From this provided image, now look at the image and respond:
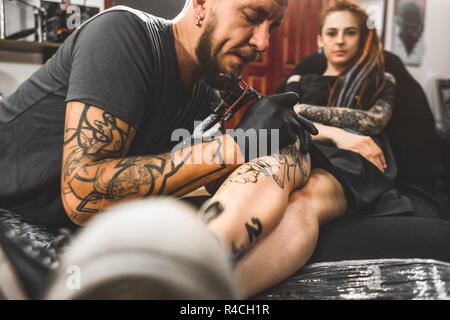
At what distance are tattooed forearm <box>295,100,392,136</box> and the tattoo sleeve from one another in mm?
917

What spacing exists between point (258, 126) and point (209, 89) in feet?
1.09

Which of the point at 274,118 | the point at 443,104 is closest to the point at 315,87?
the point at 274,118

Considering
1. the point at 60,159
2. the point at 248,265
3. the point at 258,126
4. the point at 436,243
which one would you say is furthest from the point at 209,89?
the point at 436,243

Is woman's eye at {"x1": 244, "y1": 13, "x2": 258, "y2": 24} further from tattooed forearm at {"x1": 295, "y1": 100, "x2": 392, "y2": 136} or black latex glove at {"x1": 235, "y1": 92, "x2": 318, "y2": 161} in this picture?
tattooed forearm at {"x1": 295, "y1": 100, "x2": 392, "y2": 136}

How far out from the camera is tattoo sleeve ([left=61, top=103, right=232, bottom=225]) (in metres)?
0.56

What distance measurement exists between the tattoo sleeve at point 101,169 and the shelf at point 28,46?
1243mm

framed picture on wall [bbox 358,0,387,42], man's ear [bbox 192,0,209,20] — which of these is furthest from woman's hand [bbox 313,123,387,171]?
framed picture on wall [bbox 358,0,387,42]

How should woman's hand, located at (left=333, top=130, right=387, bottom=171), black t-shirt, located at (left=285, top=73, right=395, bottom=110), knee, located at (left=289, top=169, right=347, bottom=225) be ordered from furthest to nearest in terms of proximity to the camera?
black t-shirt, located at (left=285, top=73, right=395, bottom=110) < woman's hand, located at (left=333, top=130, right=387, bottom=171) < knee, located at (left=289, top=169, right=347, bottom=225)

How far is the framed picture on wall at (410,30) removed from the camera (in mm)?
3176

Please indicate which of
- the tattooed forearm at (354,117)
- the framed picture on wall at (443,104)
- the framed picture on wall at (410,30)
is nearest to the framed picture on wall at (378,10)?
the framed picture on wall at (410,30)

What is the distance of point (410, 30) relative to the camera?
3219mm

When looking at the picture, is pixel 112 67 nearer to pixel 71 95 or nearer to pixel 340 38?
Answer: pixel 71 95
